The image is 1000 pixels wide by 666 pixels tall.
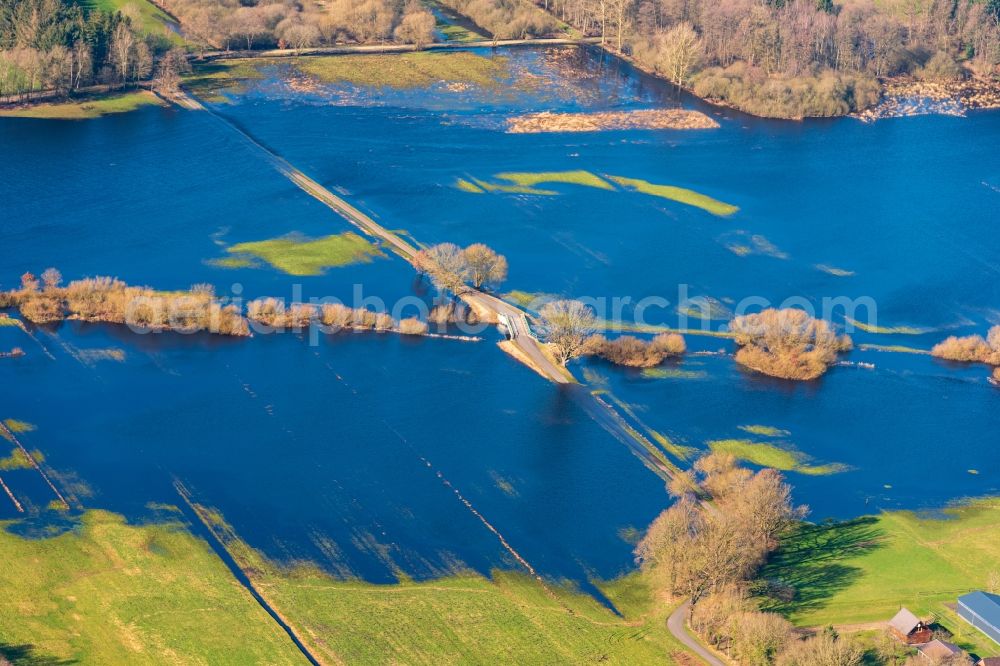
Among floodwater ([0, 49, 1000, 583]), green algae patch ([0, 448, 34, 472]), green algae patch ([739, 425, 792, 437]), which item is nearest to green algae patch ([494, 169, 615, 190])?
floodwater ([0, 49, 1000, 583])

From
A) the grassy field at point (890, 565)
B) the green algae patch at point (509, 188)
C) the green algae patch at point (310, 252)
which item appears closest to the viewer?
the grassy field at point (890, 565)

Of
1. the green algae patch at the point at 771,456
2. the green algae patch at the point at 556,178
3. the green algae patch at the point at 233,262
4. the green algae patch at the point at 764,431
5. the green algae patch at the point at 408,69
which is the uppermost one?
the green algae patch at the point at 408,69

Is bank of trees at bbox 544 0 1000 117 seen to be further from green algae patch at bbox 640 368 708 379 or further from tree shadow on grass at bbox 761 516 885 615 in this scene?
tree shadow on grass at bbox 761 516 885 615

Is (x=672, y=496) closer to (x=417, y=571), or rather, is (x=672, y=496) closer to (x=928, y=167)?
(x=417, y=571)

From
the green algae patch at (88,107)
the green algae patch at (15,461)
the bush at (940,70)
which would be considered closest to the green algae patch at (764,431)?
the green algae patch at (15,461)

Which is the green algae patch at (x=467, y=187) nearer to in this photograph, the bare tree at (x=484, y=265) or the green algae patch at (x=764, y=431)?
the bare tree at (x=484, y=265)

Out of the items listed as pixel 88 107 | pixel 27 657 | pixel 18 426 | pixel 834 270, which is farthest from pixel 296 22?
pixel 27 657
